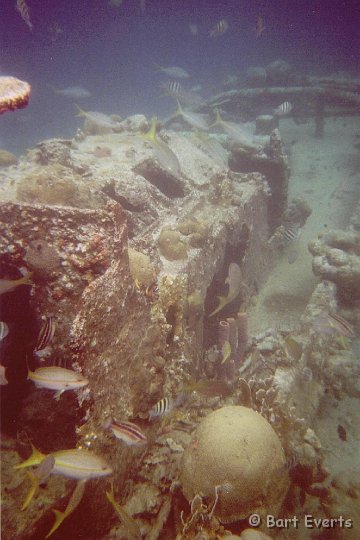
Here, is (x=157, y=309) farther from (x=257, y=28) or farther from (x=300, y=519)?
(x=257, y=28)

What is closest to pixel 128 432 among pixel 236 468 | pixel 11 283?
pixel 236 468

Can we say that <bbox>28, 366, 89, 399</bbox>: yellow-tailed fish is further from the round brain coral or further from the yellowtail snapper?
the round brain coral

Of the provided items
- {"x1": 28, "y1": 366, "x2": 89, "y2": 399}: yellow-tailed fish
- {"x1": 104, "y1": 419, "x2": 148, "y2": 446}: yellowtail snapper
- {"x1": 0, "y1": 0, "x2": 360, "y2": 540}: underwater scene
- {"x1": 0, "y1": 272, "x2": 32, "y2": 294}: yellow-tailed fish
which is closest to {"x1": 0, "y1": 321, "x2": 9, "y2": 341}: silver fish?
{"x1": 0, "y1": 0, "x2": 360, "y2": 540}: underwater scene

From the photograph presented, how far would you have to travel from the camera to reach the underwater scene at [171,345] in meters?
Result: 2.99

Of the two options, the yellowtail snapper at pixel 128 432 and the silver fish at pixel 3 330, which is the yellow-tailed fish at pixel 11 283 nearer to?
the silver fish at pixel 3 330

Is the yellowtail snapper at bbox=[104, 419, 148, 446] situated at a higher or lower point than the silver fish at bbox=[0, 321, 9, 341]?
lower

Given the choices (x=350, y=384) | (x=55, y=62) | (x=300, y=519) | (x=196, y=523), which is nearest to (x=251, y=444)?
(x=196, y=523)

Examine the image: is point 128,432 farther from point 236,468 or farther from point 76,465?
point 236,468

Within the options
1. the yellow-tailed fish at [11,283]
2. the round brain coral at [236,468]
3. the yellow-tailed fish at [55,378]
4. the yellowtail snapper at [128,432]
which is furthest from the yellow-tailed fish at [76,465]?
the round brain coral at [236,468]

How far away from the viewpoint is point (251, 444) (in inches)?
146

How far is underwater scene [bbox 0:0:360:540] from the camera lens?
299 centimetres

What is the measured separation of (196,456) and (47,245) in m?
3.13

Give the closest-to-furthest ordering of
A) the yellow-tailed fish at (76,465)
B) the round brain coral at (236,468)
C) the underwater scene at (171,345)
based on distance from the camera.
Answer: the yellow-tailed fish at (76,465), the underwater scene at (171,345), the round brain coral at (236,468)

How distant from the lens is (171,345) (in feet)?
16.3
